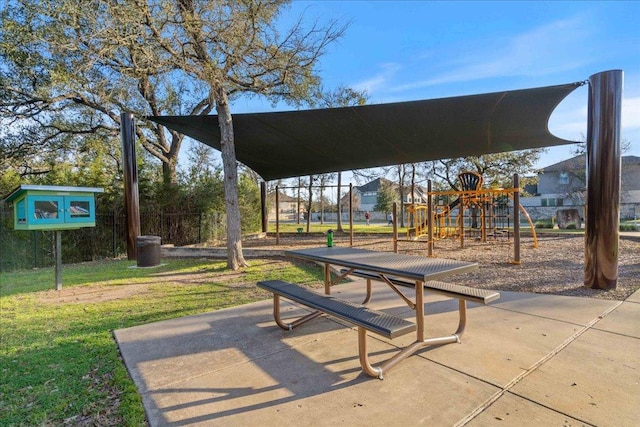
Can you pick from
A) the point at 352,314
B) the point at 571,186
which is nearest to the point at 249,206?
the point at 352,314

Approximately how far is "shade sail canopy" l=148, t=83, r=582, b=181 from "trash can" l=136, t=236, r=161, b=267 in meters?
2.47

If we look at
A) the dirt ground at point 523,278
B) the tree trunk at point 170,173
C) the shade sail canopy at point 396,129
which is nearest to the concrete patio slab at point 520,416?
the dirt ground at point 523,278

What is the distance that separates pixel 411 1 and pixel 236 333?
643cm

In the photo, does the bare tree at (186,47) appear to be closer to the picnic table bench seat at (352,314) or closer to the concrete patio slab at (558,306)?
the picnic table bench seat at (352,314)

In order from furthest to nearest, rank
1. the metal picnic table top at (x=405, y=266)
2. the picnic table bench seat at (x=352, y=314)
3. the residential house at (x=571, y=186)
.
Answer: the residential house at (x=571, y=186), the metal picnic table top at (x=405, y=266), the picnic table bench seat at (x=352, y=314)

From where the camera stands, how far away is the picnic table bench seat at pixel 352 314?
191cm

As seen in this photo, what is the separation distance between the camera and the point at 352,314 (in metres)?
2.17

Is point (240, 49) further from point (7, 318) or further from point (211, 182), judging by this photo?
point (211, 182)

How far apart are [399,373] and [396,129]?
4559 mm

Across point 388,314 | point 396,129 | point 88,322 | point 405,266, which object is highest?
point 396,129

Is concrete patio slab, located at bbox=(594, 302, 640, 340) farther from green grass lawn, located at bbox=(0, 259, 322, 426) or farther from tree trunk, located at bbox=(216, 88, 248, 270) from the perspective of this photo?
tree trunk, located at bbox=(216, 88, 248, 270)

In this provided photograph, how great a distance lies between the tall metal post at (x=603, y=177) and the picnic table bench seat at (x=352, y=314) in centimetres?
351

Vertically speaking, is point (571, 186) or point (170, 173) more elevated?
point (571, 186)

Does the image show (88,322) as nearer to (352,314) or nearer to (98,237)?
(352,314)
